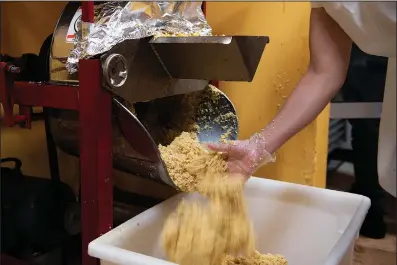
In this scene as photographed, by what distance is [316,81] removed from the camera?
0.89 metres

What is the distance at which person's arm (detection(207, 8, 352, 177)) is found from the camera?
88 centimetres

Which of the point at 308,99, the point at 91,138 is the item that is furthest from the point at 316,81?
the point at 91,138

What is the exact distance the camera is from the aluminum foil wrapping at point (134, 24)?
89 cm

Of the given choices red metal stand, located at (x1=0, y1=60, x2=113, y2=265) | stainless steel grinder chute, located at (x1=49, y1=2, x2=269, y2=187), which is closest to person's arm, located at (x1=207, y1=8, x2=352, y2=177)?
stainless steel grinder chute, located at (x1=49, y1=2, x2=269, y2=187)

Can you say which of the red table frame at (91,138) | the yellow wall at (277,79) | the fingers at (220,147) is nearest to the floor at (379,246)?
the yellow wall at (277,79)

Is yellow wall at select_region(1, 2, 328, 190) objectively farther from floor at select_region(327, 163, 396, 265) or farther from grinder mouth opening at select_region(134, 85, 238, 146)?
floor at select_region(327, 163, 396, 265)

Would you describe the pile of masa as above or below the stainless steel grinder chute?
below

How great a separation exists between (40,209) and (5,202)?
0.11 metres

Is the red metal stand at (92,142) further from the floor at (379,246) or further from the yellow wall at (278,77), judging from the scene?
the floor at (379,246)

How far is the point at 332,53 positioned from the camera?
88cm

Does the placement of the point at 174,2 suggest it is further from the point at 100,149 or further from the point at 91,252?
the point at 91,252

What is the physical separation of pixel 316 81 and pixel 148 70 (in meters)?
0.35

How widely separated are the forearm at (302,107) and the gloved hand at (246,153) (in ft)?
0.05

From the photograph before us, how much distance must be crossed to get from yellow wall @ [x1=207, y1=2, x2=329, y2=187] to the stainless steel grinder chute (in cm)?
26
